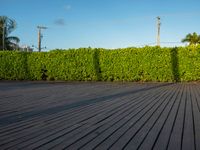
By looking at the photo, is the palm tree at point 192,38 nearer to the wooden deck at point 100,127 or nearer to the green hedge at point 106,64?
the green hedge at point 106,64

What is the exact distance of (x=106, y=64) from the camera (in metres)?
24.3

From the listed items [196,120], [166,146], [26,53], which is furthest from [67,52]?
[166,146]

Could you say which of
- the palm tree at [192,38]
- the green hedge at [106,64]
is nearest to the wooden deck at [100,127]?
the green hedge at [106,64]

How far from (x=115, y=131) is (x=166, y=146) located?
4.15ft

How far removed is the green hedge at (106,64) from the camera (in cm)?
2256

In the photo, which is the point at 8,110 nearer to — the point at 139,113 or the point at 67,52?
the point at 139,113

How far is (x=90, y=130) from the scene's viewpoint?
5.91 metres

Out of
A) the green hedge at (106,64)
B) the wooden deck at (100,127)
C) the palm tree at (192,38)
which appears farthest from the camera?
the palm tree at (192,38)

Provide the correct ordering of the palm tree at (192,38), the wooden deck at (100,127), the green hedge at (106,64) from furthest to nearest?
the palm tree at (192,38) < the green hedge at (106,64) < the wooden deck at (100,127)

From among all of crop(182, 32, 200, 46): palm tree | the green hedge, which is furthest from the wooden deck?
crop(182, 32, 200, 46): palm tree

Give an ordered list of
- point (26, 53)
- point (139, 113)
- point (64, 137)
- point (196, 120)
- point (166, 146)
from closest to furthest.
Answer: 1. point (166, 146)
2. point (64, 137)
3. point (196, 120)
4. point (139, 113)
5. point (26, 53)

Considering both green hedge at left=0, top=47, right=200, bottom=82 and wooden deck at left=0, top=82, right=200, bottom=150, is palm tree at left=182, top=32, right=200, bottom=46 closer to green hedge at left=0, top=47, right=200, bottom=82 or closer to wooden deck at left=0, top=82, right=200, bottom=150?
green hedge at left=0, top=47, right=200, bottom=82

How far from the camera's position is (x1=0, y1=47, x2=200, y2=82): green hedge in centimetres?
2256

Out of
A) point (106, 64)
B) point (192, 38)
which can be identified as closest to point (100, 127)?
point (106, 64)
